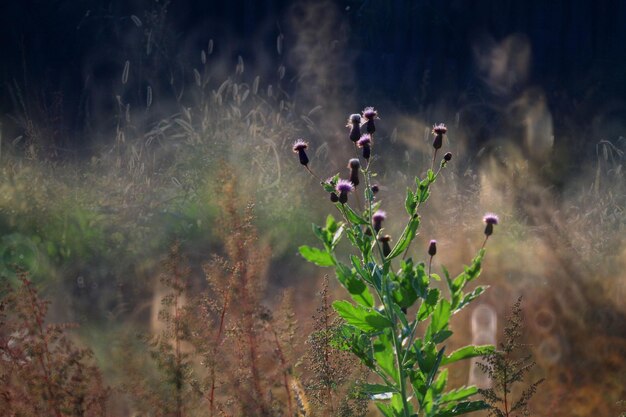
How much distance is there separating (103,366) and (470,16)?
155 inches

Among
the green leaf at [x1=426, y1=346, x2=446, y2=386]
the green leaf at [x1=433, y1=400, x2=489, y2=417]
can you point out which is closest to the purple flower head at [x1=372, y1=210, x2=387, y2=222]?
Result: the green leaf at [x1=426, y1=346, x2=446, y2=386]

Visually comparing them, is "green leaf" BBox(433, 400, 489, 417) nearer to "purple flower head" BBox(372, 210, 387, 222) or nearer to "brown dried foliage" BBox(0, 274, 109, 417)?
"purple flower head" BBox(372, 210, 387, 222)

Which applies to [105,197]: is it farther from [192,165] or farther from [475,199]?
[475,199]

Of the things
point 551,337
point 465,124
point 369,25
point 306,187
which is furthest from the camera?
point 369,25

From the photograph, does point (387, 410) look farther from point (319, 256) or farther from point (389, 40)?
point (389, 40)

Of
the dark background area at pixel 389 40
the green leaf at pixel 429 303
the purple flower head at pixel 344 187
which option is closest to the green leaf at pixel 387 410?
the green leaf at pixel 429 303

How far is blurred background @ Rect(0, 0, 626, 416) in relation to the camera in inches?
128

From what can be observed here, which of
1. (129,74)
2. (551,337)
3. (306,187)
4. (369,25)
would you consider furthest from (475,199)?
(129,74)

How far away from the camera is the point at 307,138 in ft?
15.5

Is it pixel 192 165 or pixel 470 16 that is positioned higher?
pixel 470 16

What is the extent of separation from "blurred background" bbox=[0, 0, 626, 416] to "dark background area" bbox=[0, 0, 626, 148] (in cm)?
1

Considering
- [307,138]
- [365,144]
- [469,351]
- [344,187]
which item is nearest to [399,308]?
[469,351]

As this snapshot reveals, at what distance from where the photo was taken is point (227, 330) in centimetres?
188

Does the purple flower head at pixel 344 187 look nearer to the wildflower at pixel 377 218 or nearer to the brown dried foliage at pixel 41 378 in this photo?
the wildflower at pixel 377 218
